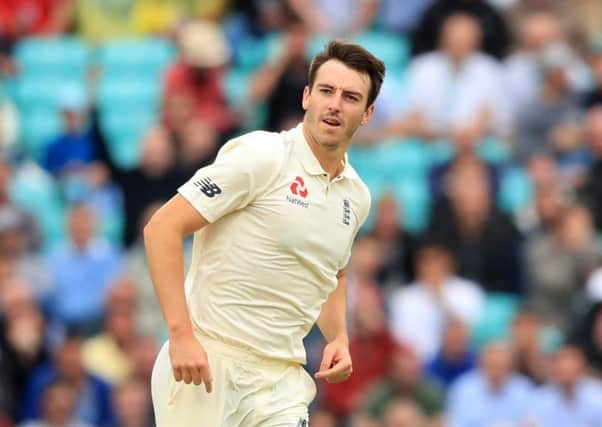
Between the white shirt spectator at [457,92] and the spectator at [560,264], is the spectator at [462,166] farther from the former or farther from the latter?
the spectator at [560,264]

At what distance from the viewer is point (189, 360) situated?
18.0 feet

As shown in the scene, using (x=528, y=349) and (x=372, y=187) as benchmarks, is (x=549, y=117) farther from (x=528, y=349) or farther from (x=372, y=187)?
(x=528, y=349)

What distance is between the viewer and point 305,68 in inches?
512

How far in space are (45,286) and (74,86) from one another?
3087mm

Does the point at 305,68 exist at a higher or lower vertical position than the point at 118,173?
higher

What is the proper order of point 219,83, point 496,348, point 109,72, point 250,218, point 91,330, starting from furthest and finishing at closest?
point 109,72 → point 219,83 → point 91,330 → point 496,348 → point 250,218

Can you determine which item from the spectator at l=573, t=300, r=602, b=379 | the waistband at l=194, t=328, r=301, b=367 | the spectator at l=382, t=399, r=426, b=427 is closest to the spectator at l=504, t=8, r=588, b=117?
the spectator at l=573, t=300, r=602, b=379

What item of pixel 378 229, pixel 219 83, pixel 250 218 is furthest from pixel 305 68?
pixel 250 218

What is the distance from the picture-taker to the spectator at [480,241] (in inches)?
471

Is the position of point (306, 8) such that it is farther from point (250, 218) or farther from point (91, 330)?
point (250, 218)

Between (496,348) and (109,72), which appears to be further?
(109,72)

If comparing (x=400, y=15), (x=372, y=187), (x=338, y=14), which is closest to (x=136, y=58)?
(x=338, y=14)

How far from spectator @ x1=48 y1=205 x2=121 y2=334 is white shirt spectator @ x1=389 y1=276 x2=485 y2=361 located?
2.24m

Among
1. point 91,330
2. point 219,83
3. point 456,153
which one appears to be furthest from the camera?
point 219,83
